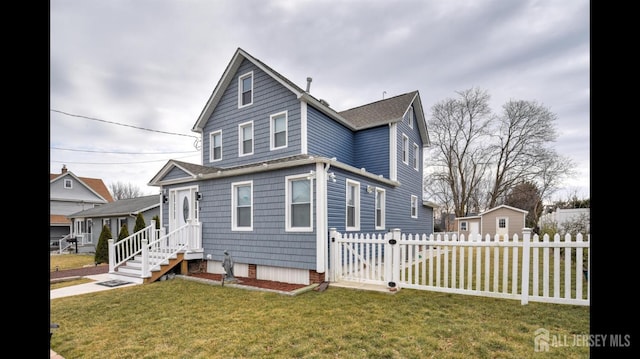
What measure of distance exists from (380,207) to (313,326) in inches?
258

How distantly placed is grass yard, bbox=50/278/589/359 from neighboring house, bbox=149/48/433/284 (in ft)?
6.07

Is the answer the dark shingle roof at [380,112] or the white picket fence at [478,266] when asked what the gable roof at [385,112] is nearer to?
the dark shingle roof at [380,112]

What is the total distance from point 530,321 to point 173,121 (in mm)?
18113

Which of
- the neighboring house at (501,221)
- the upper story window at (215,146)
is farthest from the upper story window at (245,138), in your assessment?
the neighboring house at (501,221)

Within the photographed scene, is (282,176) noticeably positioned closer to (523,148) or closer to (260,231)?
(260,231)

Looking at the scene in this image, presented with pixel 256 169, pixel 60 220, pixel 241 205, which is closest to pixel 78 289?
pixel 241 205

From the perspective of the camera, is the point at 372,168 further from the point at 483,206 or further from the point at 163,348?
the point at 483,206

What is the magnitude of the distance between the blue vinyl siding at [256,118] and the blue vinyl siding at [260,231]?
4.60 ft

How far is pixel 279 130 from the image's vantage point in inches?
383

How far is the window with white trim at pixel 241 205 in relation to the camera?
28.7 ft

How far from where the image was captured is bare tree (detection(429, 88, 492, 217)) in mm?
26875
